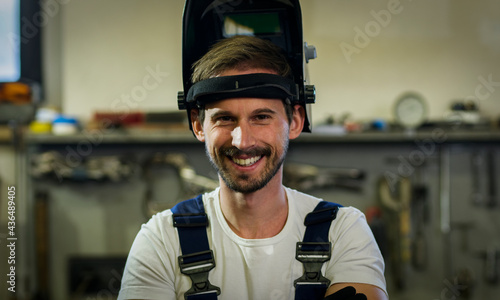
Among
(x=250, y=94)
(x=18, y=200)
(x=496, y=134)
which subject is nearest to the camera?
(x=250, y=94)

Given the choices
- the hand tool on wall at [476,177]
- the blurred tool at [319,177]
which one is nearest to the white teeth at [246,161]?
the blurred tool at [319,177]

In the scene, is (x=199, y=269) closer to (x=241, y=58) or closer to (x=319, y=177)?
(x=241, y=58)

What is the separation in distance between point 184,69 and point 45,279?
8.83 feet

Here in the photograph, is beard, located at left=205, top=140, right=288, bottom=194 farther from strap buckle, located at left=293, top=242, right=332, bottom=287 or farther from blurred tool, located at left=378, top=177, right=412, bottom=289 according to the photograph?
blurred tool, located at left=378, top=177, right=412, bottom=289

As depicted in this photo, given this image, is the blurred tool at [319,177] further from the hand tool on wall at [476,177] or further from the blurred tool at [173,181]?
the hand tool on wall at [476,177]

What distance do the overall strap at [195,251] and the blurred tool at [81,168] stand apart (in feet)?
6.74

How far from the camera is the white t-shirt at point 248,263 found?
4.29ft

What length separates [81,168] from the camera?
3.36 meters

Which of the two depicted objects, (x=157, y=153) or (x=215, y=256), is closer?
(x=215, y=256)

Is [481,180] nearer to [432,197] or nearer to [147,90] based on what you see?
[432,197]

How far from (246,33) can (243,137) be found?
1.18 ft

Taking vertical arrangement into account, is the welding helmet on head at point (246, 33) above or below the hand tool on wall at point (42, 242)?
above

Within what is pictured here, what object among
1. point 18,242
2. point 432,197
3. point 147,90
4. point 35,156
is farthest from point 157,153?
point 432,197

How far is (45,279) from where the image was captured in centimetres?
342
